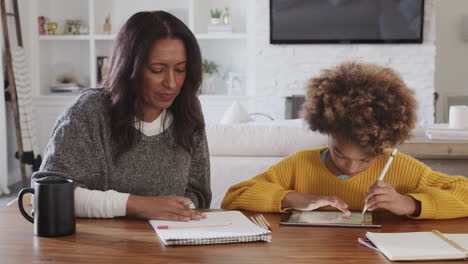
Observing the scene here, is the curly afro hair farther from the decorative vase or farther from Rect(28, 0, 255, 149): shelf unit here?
the decorative vase

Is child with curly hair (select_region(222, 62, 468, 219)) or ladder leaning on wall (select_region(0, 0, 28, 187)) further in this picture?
ladder leaning on wall (select_region(0, 0, 28, 187))

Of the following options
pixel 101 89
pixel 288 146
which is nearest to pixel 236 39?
pixel 288 146

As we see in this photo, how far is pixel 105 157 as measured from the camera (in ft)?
4.96

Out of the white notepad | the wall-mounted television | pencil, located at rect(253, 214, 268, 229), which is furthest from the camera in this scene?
the wall-mounted television

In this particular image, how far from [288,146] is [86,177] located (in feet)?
3.87

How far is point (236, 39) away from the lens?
5840 mm

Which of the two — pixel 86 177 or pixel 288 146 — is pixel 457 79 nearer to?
pixel 288 146

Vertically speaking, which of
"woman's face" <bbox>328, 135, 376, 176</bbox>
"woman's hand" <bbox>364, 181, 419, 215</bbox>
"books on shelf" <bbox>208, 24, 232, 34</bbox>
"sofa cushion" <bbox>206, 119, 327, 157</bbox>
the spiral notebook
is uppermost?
"books on shelf" <bbox>208, 24, 232, 34</bbox>

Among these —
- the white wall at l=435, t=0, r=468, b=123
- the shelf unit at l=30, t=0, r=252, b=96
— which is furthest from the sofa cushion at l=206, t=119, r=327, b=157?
the white wall at l=435, t=0, r=468, b=123

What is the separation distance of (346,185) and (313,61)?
4.05 m

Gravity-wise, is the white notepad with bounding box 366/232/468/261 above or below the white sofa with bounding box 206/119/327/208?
above

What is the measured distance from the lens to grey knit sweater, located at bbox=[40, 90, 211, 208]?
1.46 m

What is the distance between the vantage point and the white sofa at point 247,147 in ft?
8.05

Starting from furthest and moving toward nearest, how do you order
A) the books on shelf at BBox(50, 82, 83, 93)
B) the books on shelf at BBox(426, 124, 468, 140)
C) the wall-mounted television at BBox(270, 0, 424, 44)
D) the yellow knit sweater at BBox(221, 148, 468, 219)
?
1. the books on shelf at BBox(50, 82, 83, 93)
2. the wall-mounted television at BBox(270, 0, 424, 44)
3. the books on shelf at BBox(426, 124, 468, 140)
4. the yellow knit sweater at BBox(221, 148, 468, 219)
